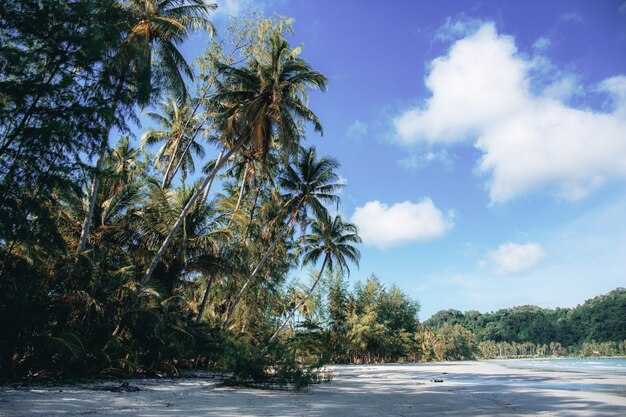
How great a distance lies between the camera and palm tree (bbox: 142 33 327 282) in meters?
15.4

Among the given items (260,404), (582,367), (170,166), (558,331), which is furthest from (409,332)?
(558,331)

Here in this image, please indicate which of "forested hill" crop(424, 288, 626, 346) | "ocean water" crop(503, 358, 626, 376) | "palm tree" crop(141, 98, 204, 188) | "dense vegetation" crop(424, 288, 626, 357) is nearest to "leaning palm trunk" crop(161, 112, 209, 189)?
"palm tree" crop(141, 98, 204, 188)

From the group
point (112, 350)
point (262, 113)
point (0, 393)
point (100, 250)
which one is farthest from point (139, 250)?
point (0, 393)

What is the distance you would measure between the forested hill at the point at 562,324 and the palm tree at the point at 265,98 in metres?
92.4

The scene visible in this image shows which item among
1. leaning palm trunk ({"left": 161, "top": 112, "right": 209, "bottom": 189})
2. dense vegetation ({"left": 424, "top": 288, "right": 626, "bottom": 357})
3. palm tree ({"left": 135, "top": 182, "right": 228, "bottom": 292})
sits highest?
leaning palm trunk ({"left": 161, "top": 112, "right": 209, "bottom": 189})

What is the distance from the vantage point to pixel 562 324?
373ft

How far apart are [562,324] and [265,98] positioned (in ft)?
431

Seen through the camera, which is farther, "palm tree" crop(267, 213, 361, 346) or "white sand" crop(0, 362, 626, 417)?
"palm tree" crop(267, 213, 361, 346)

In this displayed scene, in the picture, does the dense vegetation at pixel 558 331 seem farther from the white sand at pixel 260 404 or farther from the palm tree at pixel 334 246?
the white sand at pixel 260 404

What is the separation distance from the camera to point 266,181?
74.4 feet

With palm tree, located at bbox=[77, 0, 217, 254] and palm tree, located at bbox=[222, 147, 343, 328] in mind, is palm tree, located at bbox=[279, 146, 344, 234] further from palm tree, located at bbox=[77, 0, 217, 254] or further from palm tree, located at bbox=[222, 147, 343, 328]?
palm tree, located at bbox=[77, 0, 217, 254]

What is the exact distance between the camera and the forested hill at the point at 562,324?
101438 millimetres

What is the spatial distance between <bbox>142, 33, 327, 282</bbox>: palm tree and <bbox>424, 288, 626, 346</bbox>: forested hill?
9240 cm

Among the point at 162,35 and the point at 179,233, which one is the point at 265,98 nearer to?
the point at 162,35
